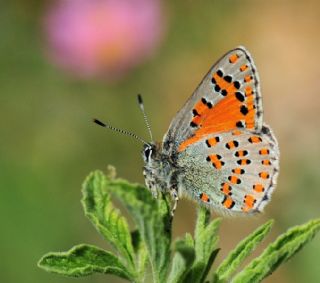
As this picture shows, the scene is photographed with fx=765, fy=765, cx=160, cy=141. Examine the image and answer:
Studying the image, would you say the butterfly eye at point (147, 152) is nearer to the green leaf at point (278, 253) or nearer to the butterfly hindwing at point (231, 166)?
the butterfly hindwing at point (231, 166)

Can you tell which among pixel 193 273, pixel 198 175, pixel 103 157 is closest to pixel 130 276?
pixel 193 273

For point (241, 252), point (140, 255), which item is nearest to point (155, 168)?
point (140, 255)

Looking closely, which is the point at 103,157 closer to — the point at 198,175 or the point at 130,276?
the point at 198,175

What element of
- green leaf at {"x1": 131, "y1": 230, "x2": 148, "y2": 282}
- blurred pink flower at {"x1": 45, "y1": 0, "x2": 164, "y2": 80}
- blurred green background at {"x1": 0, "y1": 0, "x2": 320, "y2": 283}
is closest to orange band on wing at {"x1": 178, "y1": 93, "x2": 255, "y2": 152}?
green leaf at {"x1": 131, "y1": 230, "x2": 148, "y2": 282}

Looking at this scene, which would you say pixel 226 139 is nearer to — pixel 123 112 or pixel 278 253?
pixel 278 253

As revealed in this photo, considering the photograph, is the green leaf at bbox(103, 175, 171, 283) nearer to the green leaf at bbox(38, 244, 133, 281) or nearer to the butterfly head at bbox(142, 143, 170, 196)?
the green leaf at bbox(38, 244, 133, 281)

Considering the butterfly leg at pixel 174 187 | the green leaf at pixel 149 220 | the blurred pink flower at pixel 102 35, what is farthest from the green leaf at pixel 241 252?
the blurred pink flower at pixel 102 35
